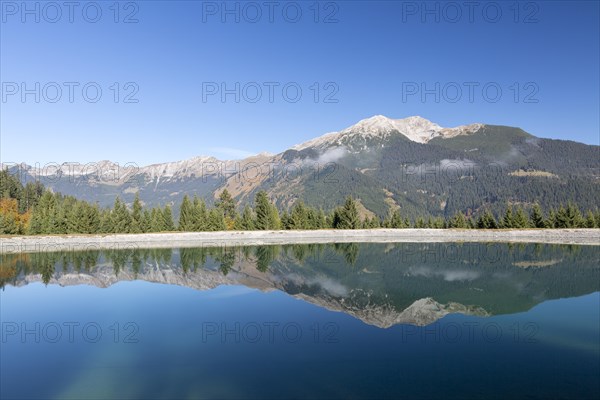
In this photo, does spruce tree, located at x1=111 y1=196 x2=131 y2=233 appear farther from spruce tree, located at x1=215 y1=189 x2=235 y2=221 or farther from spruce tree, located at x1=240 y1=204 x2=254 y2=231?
spruce tree, located at x1=240 y1=204 x2=254 y2=231

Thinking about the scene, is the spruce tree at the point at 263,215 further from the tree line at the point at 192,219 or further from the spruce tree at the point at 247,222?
the spruce tree at the point at 247,222

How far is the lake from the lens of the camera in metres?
11.6

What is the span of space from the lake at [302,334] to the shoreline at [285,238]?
119ft

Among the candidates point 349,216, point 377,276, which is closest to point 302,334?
point 377,276

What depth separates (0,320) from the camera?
19797mm

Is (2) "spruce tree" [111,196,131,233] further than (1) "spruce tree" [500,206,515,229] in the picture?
No

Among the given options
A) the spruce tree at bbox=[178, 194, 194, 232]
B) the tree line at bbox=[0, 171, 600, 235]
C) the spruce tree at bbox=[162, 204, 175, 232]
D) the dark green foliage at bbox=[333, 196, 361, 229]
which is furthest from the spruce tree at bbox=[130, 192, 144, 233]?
the dark green foliage at bbox=[333, 196, 361, 229]

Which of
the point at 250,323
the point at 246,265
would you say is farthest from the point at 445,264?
the point at 250,323

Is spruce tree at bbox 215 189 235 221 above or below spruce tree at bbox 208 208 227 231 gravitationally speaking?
above

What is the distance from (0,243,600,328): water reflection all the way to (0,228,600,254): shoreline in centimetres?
1968

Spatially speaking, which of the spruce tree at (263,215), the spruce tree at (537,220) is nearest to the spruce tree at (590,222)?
the spruce tree at (537,220)

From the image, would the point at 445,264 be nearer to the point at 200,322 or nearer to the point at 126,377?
the point at 200,322

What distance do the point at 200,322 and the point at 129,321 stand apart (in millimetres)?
3679

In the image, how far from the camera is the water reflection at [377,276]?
22453mm
